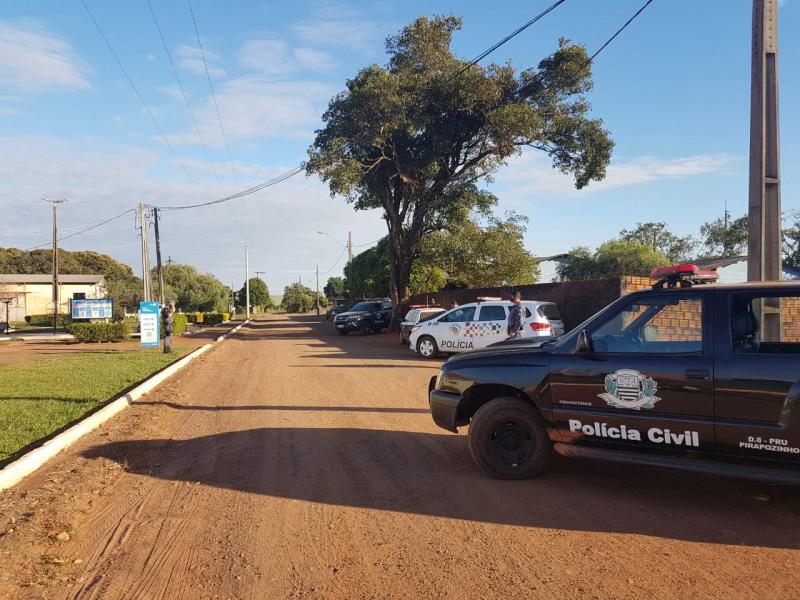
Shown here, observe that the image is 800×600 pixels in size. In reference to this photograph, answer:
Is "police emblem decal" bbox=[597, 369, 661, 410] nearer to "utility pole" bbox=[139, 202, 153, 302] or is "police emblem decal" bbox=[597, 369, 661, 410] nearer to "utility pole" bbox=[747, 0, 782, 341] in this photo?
"utility pole" bbox=[747, 0, 782, 341]

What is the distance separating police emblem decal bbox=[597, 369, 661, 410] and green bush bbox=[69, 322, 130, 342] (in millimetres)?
26987

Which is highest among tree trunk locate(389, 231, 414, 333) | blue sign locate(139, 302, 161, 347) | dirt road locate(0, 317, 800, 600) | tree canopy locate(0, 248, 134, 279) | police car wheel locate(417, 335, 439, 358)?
tree canopy locate(0, 248, 134, 279)

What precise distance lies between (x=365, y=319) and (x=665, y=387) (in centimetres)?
2868

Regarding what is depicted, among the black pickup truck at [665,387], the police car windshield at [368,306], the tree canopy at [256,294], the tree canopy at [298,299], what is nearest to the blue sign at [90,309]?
the police car windshield at [368,306]

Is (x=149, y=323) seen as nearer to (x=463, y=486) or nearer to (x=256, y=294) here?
(x=463, y=486)

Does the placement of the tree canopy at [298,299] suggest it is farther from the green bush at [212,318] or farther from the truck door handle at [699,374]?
the truck door handle at [699,374]

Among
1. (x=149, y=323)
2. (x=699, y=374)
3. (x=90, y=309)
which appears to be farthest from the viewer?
(x=90, y=309)

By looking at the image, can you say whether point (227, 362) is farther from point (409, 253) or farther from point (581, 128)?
point (581, 128)

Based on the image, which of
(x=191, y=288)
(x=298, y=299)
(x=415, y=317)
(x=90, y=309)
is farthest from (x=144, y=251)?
(x=298, y=299)

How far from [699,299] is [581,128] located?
1091 inches

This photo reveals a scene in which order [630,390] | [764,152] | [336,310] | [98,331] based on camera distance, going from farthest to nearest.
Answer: [336,310] < [98,331] < [764,152] < [630,390]

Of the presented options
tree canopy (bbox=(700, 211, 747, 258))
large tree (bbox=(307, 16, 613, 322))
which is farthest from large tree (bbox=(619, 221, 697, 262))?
large tree (bbox=(307, 16, 613, 322))

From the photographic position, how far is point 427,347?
59.2 ft

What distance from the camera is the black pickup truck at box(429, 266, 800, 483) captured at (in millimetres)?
4395
